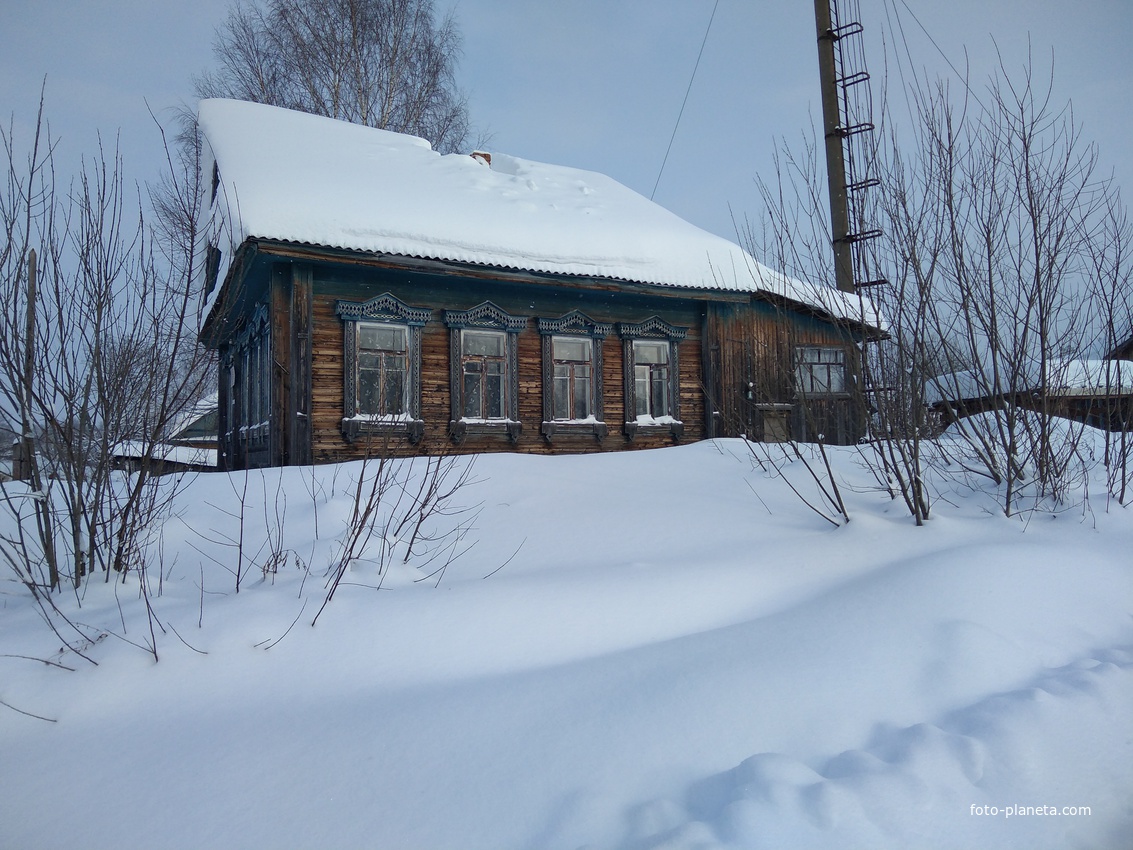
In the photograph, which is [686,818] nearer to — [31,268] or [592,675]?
[592,675]

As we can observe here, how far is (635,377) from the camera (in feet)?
34.3

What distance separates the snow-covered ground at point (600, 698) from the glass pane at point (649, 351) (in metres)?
6.43

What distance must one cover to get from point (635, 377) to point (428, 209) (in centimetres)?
368

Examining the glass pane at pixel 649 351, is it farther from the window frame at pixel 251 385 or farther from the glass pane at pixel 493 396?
the window frame at pixel 251 385

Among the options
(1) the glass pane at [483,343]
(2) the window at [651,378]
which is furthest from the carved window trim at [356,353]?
(2) the window at [651,378]

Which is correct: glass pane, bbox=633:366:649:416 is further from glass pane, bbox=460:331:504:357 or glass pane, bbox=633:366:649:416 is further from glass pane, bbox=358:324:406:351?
glass pane, bbox=358:324:406:351

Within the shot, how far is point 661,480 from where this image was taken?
5.94 m

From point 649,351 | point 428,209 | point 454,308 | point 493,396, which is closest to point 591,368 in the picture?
point 649,351

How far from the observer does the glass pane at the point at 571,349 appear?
1003 centimetres

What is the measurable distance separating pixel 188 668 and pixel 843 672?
2433 millimetres

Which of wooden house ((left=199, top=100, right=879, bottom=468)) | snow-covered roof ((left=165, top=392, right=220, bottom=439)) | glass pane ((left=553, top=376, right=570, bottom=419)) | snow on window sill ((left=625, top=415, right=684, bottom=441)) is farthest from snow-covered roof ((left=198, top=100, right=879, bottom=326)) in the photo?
snow-covered roof ((left=165, top=392, right=220, bottom=439))

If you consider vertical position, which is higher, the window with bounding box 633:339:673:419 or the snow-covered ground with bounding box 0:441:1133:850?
the window with bounding box 633:339:673:419

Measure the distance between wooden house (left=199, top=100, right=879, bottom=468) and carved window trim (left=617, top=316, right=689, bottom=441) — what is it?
0.02 m

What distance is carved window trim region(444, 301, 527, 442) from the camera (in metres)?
9.27
